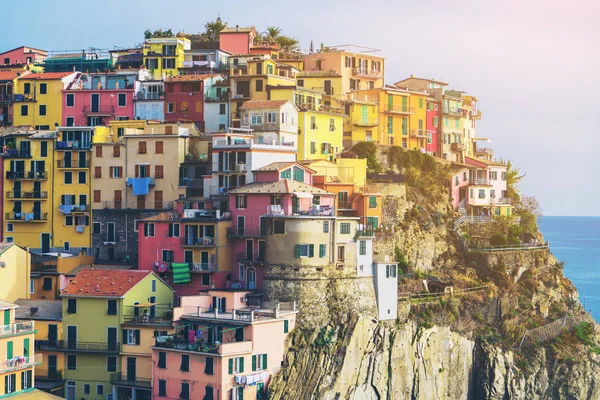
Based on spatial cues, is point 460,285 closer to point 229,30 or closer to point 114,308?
point 114,308

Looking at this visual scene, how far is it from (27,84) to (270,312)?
32916 millimetres

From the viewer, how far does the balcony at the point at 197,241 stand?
78.9 meters

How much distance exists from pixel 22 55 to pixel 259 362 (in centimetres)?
4604

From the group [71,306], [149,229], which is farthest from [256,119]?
[71,306]

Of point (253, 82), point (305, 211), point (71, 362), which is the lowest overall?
point (71, 362)

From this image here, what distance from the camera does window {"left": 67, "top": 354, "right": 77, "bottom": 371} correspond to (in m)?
76.0

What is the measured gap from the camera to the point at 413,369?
253 feet

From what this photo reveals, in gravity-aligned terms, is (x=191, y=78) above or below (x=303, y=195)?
above

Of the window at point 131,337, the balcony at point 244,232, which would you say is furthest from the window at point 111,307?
the balcony at point 244,232

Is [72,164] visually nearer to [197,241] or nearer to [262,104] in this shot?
[262,104]

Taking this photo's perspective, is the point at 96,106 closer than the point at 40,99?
Yes

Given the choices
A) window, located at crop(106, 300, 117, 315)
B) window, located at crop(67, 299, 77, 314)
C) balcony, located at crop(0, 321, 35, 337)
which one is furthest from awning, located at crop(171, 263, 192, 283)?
balcony, located at crop(0, 321, 35, 337)

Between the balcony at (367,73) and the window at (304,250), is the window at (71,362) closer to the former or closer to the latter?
the window at (304,250)

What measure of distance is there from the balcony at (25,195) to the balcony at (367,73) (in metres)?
27.7
